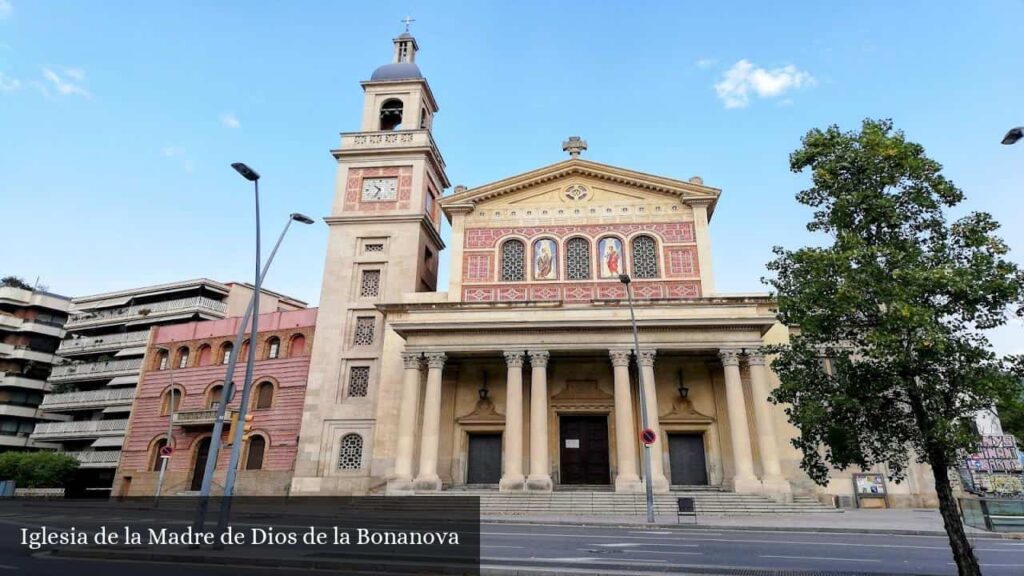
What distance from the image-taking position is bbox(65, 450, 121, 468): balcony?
3803cm

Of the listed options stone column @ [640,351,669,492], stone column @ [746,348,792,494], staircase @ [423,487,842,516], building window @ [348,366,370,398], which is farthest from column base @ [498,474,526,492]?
building window @ [348,366,370,398]

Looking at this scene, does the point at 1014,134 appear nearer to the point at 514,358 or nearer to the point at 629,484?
the point at 629,484

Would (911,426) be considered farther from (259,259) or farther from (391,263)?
(391,263)

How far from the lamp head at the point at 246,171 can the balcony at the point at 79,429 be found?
34.2 metres

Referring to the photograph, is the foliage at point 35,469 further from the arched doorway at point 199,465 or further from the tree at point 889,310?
the tree at point 889,310

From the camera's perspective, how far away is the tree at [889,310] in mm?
8312

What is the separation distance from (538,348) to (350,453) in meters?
10.3

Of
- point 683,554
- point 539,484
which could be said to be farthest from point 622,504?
point 683,554

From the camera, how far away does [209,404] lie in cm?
3359

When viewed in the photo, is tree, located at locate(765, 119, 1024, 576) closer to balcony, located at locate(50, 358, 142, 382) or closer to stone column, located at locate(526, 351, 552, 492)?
stone column, located at locate(526, 351, 552, 492)

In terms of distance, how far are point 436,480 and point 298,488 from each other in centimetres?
758

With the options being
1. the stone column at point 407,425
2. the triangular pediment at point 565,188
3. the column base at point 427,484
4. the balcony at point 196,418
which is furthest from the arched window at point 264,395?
the triangular pediment at point 565,188

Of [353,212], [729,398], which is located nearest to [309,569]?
[729,398]

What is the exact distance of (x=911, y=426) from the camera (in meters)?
9.12
